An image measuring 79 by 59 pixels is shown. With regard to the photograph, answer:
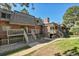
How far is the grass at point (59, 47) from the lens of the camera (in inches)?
227

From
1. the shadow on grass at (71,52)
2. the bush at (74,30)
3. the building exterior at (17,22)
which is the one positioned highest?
the building exterior at (17,22)

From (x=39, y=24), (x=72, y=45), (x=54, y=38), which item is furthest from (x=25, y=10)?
(x=72, y=45)

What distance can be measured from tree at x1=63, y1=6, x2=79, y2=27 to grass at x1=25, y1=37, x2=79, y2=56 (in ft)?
1.57

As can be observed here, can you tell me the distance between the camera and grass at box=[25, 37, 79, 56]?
576 cm

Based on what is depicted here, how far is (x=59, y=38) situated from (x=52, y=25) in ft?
1.40

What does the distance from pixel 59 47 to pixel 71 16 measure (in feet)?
3.15

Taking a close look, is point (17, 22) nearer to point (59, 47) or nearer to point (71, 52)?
point (59, 47)

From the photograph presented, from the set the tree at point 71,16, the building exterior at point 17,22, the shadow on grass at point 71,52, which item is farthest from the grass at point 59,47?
the building exterior at point 17,22

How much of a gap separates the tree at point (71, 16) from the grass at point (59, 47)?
1.57ft

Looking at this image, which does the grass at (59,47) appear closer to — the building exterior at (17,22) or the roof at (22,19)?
the building exterior at (17,22)

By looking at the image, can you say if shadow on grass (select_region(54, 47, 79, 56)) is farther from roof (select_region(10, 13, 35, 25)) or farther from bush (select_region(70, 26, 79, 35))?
roof (select_region(10, 13, 35, 25))

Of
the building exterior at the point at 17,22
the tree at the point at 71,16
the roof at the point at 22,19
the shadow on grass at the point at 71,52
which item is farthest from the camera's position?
the roof at the point at 22,19

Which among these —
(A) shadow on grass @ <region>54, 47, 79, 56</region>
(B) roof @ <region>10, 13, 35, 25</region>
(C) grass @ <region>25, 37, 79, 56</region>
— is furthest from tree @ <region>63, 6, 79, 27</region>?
(B) roof @ <region>10, 13, 35, 25</region>

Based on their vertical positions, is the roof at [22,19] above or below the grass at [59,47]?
above
